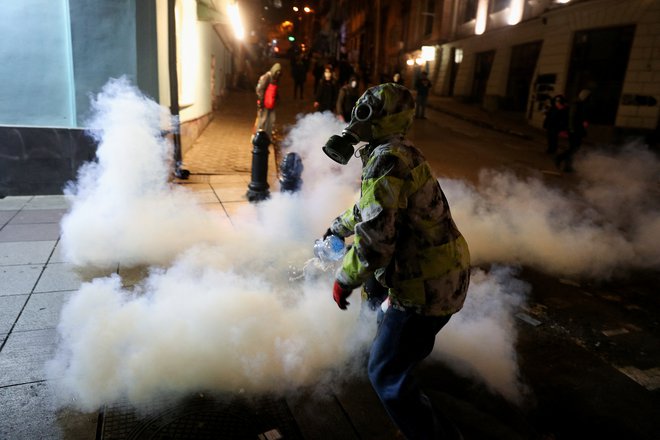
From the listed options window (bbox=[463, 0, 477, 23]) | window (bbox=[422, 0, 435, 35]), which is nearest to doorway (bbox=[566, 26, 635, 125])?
window (bbox=[463, 0, 477, 23])

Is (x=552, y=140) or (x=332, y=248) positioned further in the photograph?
(x=552, y=140)

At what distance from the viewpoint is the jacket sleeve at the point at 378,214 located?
1.83 m

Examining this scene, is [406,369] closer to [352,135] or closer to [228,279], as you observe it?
[352,135]

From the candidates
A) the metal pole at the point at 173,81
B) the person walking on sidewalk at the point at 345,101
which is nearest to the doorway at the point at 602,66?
the person walking on sidewalk at the point at 345,101

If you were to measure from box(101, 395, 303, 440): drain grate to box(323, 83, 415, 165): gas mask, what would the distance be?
1.64 metres

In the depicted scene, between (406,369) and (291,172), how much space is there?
4407mm

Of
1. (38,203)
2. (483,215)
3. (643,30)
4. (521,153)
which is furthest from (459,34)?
(38,203)

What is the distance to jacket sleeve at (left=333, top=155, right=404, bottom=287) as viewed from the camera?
1.83m

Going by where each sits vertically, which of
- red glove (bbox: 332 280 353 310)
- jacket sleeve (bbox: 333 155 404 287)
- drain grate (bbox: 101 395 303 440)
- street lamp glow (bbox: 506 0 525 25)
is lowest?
drain grate (bbox: 101 395 303 440)

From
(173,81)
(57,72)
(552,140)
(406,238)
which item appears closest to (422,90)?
(552,140)

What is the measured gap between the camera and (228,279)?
153 inches

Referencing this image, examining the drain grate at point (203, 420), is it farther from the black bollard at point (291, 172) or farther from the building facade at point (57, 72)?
the building facade at point (57, 72)

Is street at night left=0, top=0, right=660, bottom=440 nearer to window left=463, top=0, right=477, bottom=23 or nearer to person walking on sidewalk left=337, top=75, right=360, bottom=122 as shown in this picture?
person walking on sidewalk left=337, top=75, right=360, bottom=122

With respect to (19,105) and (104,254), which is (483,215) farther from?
(19,105)
